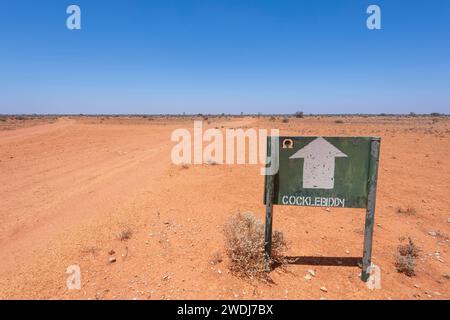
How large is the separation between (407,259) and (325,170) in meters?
1.77

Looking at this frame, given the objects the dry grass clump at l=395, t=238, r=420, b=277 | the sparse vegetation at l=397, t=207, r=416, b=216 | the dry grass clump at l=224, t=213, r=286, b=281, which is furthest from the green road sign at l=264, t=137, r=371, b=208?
the sparse vegetation at l=397, t=207, r=416, b=216

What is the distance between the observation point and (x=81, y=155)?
1203 cm

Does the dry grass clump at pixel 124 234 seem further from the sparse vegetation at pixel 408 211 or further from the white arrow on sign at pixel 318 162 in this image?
the sparse vegetation at pixel 408 211

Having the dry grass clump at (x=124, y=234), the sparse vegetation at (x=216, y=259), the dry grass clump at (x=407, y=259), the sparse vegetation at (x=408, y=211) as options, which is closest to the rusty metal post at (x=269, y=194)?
the sparse vegetation at (x=216, y=259)

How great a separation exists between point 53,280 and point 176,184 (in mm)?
4161

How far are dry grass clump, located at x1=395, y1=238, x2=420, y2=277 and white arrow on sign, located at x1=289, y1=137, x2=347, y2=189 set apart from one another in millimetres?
1528

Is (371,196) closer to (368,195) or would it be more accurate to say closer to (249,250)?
(368,195)

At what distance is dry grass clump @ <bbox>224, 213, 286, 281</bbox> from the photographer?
337 centimetres

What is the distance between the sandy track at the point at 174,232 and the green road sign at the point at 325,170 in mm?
1005

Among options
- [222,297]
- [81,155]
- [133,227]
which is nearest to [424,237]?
[222,297]

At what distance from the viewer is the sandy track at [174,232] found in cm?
323

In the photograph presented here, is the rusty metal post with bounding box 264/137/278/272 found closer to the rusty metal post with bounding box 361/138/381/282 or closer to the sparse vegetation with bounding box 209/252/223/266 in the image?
the sparse vegetation with bounding box 209/252/223/266
